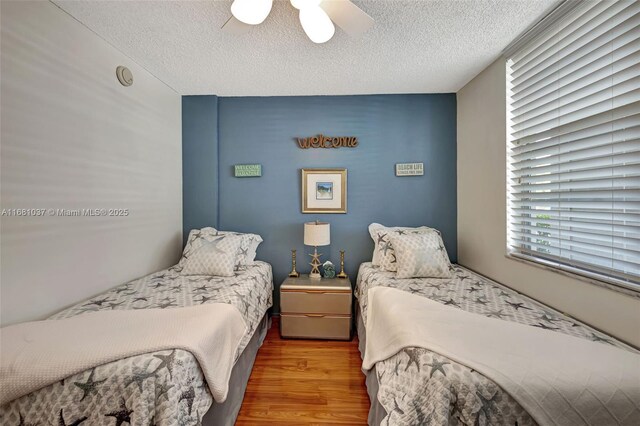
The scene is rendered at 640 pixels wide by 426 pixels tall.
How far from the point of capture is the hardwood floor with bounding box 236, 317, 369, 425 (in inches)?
59.0

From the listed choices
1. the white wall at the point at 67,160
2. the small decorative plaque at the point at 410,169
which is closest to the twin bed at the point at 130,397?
the white wall at the point at 67,160

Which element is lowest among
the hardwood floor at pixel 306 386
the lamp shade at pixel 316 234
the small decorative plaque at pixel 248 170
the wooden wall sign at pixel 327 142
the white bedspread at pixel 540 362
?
the hardwood floor at pixel 306 386

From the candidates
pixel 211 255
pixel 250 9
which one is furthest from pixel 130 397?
pixel 250 9

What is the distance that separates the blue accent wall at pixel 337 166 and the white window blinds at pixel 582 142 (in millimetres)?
888

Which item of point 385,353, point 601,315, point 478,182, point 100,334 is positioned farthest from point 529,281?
point 100,334

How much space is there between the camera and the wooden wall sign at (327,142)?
2660 mm

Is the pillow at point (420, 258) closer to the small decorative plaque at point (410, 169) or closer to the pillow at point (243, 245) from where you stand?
the small decorative plaque at point (410, 169)

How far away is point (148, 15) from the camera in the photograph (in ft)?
5.06

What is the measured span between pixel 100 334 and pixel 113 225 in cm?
105

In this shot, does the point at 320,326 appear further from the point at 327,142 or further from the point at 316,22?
the point at 316,22

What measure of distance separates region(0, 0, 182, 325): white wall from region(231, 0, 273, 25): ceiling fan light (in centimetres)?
116

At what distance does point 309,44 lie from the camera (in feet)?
5.92

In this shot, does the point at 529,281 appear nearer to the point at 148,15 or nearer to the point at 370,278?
the point at 370,278

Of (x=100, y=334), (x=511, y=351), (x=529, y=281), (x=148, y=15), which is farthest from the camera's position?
(x=529, y=281)
